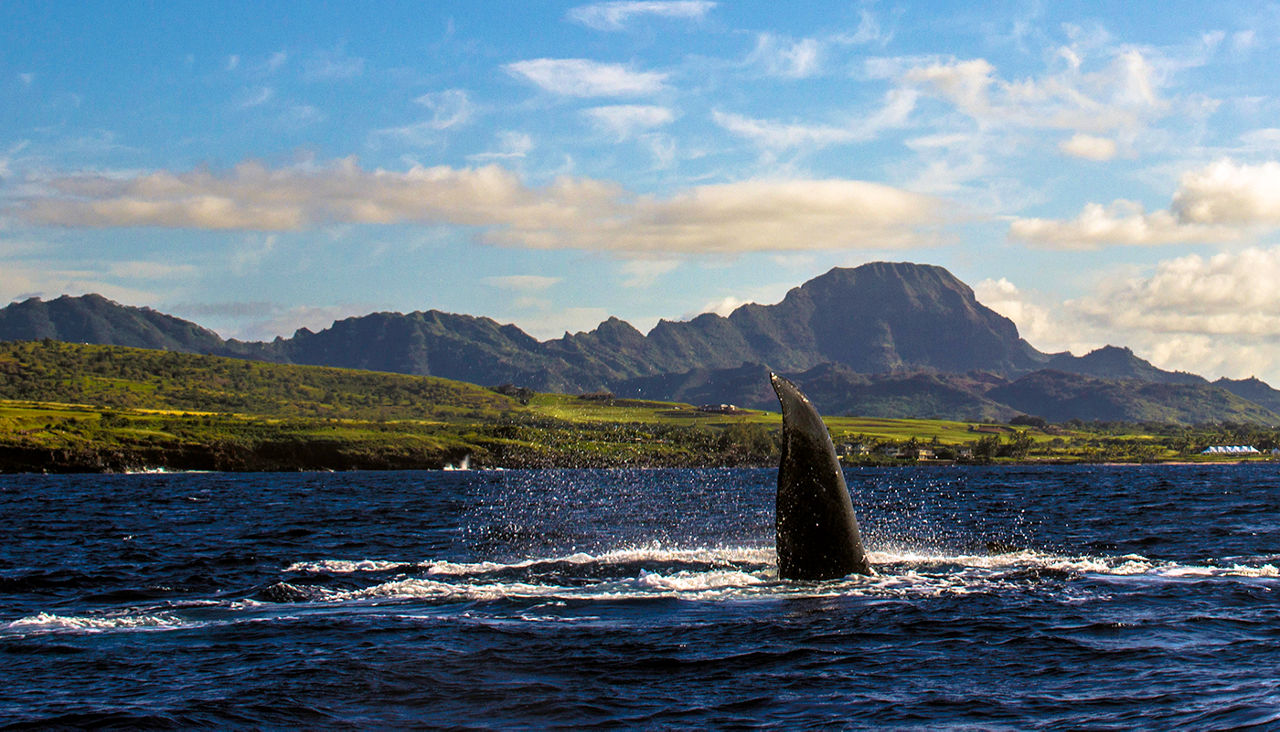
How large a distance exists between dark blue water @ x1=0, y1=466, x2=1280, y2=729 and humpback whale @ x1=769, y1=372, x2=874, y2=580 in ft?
2.30

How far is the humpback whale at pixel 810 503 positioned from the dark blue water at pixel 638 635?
0.70 metres

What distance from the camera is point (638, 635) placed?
56.5 feet

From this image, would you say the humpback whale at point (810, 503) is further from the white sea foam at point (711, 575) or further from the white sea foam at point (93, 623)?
the white sea foam at point (93, 623)

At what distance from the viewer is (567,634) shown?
17375 millimetres

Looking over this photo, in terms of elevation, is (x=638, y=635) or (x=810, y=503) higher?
(x=810, y=503)

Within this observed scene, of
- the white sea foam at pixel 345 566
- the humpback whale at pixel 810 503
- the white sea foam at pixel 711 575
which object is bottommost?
the white sea foam at pixel 345 566

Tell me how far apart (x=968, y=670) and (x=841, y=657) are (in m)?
1.75

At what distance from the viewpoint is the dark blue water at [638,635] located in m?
12.8

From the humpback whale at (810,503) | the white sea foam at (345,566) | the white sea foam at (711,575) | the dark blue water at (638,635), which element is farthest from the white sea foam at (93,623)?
the humpback whale at (810,503)

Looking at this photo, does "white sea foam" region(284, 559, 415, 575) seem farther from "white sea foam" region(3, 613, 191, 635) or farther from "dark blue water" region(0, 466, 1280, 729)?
"white sea foam" region(3, 613, 191, 635)

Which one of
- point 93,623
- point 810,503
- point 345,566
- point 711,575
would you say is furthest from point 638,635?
point 345,566

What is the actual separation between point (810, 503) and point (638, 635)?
520 centimetres

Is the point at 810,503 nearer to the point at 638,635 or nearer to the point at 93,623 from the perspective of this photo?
→ the point at 638,635

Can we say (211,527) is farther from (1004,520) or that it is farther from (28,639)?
(1004,520)
